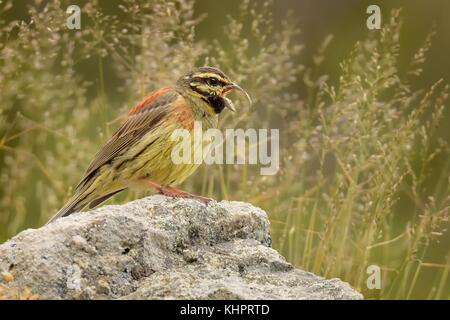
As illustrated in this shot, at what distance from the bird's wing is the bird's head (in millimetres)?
145

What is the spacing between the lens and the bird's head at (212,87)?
20.2 ft

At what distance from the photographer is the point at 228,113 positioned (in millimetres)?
6930

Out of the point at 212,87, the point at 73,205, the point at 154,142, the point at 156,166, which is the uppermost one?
the point at 212,87

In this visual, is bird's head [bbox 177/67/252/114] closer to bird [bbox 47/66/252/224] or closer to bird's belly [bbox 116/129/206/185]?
bird [bbox 47/66/252/224]

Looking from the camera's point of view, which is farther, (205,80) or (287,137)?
(287,137)

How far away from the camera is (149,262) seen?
4.17 m

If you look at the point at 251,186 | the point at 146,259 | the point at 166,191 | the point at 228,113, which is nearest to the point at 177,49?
the point at 228,113

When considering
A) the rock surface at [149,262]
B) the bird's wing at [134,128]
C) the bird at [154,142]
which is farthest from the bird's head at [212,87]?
the rock surface at [149,262]

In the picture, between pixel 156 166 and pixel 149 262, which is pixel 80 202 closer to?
pixel 156 166

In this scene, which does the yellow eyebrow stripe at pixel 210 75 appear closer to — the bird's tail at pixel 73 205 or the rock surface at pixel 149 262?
the bird's tail at pixel 73 205

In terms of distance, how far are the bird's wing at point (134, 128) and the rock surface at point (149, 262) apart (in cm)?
149

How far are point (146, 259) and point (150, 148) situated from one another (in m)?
1.79

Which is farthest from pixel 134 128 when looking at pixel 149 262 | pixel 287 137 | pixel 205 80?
pixel 149 262

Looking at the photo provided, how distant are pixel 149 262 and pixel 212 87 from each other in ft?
7.22
